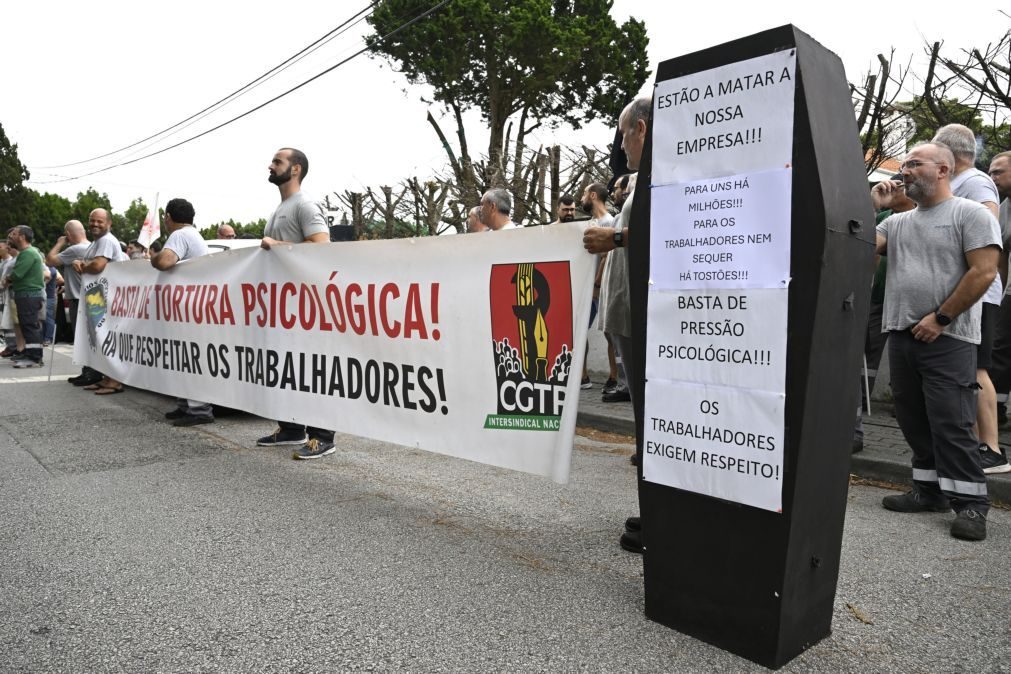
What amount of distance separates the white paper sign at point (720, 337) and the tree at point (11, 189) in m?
75.8

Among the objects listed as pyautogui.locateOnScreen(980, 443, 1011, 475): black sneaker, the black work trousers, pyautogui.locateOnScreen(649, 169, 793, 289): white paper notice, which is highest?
pyautogui.locateOnScreen(649, 169, 793, 289): white paper notice

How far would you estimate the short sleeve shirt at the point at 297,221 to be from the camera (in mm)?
5711

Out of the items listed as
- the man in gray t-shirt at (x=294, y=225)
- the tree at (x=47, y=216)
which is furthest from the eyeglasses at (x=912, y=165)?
the tree at (x=47, y=216)

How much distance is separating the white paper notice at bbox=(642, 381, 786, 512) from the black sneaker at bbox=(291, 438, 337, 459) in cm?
333

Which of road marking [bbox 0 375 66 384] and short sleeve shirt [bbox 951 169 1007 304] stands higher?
short sleeve shirt [bbox 951 169 1007 304]

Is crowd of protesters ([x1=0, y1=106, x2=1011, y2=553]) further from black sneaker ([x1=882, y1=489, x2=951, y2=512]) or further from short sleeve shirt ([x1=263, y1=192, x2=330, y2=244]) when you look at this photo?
short sleeve shirt ([x1=263, y1=192, x2=330, y2=244])

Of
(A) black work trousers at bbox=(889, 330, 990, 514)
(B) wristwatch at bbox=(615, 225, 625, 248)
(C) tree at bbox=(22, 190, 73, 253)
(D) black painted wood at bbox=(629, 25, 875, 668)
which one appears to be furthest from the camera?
(C) tree at bbox=(22, 190, 73, 253)

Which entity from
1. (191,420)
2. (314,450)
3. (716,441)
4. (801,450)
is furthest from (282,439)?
(801,450)

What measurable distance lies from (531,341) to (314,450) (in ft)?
8.52

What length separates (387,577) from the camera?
318 cm

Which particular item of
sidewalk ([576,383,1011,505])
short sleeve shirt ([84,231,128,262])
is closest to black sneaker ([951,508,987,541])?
sidewalk ([576,383,1011,505])

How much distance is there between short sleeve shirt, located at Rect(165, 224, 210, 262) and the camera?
23.1ft

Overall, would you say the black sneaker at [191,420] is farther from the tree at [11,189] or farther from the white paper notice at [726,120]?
the tree at [11,189]

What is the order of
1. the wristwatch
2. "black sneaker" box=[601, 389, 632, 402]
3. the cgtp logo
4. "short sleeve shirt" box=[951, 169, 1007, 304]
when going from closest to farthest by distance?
the wristwatch → the cgtp logo → "short sleeve shirt" box=[951, 169, 1007, 304] → "black sneaker" box=[601, 389, 632, 402]
